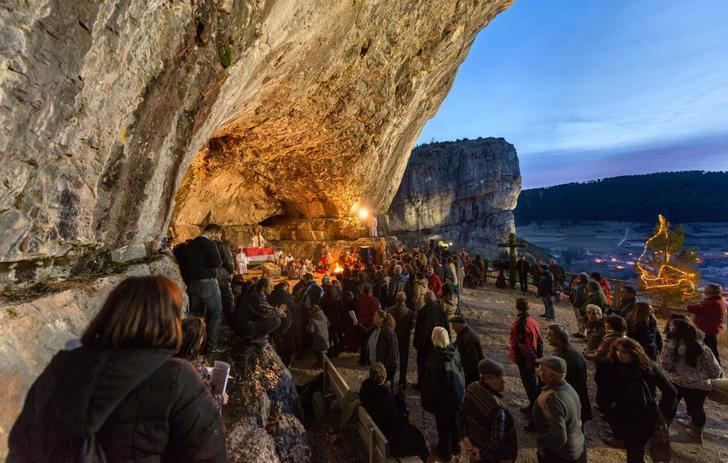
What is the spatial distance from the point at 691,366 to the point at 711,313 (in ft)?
7.89

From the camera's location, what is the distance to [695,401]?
450 cm

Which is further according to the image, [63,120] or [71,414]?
[63,120]

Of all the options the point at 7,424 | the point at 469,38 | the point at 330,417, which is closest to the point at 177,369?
the point at 7,424

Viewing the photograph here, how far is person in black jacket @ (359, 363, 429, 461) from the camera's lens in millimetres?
3562

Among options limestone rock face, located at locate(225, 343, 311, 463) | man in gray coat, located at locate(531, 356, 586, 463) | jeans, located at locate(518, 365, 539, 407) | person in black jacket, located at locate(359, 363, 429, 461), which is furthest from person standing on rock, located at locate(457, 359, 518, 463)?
jeans, located at locate(518, 365, 539, 407)

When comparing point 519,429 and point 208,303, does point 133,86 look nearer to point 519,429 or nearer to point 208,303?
point 208,303

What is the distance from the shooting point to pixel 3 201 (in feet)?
8.34

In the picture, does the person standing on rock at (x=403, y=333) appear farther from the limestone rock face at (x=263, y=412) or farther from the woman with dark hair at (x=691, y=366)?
the woman with dark hair at (x=691, y=366)

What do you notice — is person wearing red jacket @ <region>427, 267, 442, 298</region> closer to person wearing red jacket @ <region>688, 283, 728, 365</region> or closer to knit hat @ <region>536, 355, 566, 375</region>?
person wearing red jacket @ <region>688, 283, 728, 365</region>

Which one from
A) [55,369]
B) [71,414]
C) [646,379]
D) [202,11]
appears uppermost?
[202,11]

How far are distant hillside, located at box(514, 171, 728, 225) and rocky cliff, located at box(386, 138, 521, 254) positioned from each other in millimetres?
66377

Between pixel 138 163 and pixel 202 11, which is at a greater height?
pixel 202 11

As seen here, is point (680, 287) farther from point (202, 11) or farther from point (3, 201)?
point (3, 201)

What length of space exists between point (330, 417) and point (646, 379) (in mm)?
3875
